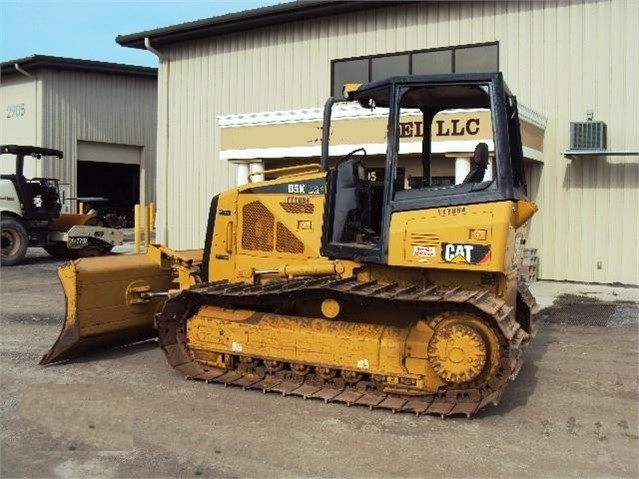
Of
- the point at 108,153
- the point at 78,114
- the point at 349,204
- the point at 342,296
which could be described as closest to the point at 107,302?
the point at 342,296

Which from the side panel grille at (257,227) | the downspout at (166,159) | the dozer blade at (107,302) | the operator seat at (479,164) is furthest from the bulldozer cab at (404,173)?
the downspout at (166,159)

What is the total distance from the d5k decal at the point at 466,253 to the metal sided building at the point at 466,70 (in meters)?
6.25

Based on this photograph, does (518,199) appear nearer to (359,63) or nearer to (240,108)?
(359,63)

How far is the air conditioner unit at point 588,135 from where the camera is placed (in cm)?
1319

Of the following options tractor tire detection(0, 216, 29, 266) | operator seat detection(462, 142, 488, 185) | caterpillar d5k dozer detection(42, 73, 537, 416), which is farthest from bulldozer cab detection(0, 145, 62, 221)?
operator seat detection(462, 142, 488, 185)

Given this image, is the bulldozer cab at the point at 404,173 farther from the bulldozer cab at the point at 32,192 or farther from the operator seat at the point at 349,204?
the bulldozer cab at the point at 32,192

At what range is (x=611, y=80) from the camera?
44.1 ft

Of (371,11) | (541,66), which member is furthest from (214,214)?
(371,11)

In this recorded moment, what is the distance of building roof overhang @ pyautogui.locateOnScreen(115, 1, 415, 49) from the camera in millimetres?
16156

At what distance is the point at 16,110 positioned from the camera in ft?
89.4

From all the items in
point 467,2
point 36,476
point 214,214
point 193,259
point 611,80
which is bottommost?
point 36,476

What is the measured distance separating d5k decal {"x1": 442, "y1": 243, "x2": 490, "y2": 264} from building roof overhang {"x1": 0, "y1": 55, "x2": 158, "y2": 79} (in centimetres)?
2399

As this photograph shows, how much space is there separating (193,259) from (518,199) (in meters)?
3.62

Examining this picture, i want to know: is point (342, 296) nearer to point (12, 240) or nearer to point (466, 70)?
point (466, 70)
